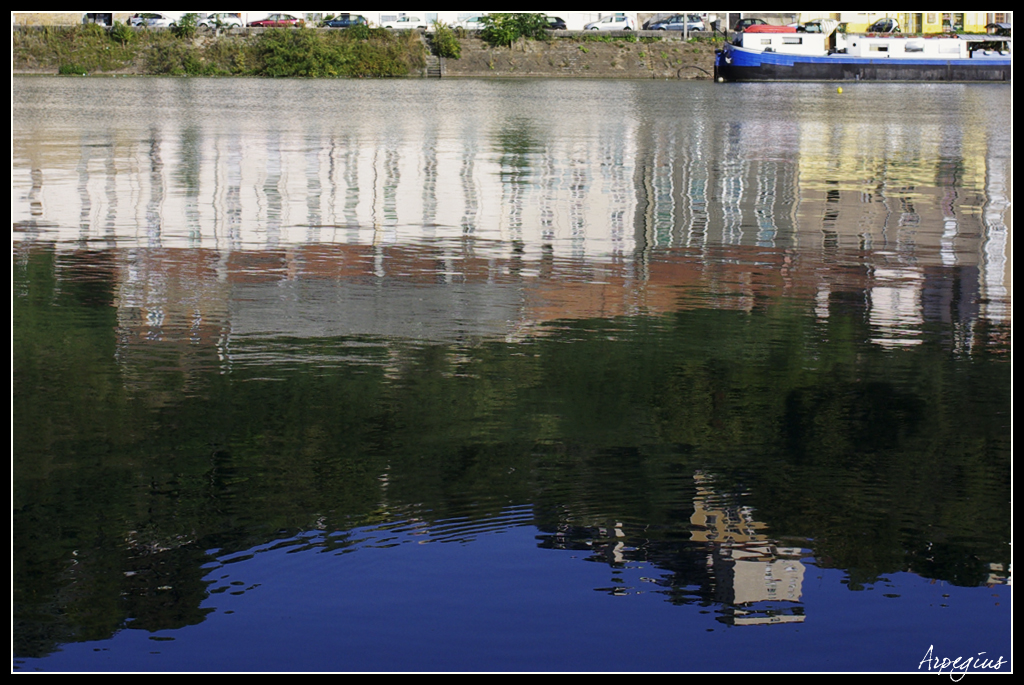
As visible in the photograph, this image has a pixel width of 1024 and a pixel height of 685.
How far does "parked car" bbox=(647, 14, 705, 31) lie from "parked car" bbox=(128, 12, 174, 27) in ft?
73.2

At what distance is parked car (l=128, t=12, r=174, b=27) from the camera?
46.9m

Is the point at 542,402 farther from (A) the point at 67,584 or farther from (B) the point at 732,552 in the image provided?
(A) the point at 67,584

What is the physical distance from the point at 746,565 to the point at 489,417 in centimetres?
165

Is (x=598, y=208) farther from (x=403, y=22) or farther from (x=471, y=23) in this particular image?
(x=471, y=23)

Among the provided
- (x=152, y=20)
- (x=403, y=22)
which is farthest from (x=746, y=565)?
(x=152, y=20)

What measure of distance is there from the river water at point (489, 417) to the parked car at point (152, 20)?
3842 centimetres

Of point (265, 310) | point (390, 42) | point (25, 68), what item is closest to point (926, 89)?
point (390, 42)

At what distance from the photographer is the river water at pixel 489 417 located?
3.76 m

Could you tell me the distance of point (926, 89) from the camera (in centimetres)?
3941

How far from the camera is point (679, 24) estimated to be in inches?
2194

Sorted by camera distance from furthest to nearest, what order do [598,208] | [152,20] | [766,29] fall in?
1. [152,20]
2. [766,29]
3. [598,208]

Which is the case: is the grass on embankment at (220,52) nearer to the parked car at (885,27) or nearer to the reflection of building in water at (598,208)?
the parked car at (885,27)

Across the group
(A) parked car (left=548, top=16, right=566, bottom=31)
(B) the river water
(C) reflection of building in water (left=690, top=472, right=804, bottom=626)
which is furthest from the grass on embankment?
(C) reflection of building in water (left=690, top=472, right=804, bottom=626)
